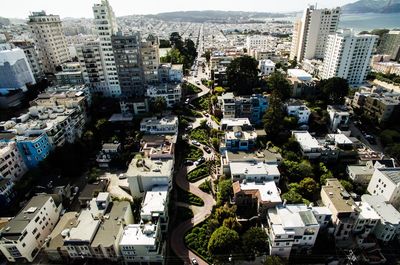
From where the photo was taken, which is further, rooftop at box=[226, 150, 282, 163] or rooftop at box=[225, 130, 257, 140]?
rooftop at box=[225, 130, 257, 140]

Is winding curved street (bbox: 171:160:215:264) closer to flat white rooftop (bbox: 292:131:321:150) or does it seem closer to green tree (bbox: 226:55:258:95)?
flat white rooftop (bbox: 292:131:321:150)

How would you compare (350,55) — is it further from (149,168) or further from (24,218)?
(24,218)

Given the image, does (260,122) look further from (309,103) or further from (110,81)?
(110,81)

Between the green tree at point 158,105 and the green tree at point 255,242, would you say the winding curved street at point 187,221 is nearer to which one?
the green tree at point 255,242

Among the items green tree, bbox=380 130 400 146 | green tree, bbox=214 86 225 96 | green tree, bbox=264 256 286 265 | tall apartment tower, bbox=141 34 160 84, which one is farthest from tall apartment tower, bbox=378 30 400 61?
green tree, bbox=264 256 286 265

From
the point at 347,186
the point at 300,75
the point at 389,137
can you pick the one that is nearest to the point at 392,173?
the point at 347,186

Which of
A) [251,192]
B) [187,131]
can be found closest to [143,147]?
[187,131]
